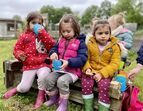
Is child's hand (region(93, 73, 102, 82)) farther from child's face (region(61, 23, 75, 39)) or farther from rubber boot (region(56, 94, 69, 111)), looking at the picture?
child's face (region(61, 23, 75, 39))

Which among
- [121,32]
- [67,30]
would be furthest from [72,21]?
[121,32]

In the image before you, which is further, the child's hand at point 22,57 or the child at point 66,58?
the child's hand at point 22,57

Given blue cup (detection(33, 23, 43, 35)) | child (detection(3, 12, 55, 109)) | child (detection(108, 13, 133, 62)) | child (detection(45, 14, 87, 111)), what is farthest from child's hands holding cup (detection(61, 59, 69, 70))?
child (detection(108, 13, 133, 62))

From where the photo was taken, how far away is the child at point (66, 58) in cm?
418

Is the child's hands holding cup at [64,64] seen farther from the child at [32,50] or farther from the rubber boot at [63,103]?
the child at [32,50]

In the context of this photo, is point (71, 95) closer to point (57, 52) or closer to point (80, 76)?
point (80, 76)

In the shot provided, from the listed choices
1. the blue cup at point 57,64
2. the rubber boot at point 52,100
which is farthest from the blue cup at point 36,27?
the rubber boot at point 52,100

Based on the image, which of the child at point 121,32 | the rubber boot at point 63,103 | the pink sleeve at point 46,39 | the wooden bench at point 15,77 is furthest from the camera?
the child at point 121,32

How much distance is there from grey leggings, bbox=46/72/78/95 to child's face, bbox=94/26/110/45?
585mm

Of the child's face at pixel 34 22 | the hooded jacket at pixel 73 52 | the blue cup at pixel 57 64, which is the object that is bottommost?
the blue cup at pixel 57 64

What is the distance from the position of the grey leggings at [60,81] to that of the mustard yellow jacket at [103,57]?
215 mm

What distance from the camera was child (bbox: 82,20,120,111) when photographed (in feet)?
13.2

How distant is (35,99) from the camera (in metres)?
4.91

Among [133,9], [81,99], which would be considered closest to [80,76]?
[81,99]
